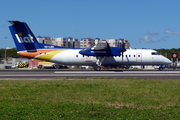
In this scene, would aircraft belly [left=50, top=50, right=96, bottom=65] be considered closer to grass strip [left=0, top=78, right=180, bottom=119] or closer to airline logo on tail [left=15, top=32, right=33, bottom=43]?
airline logo on tail [left=15, top=32, right=33, bottom=43]

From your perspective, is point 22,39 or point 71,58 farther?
point 22,39

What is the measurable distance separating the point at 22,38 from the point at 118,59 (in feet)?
64.4

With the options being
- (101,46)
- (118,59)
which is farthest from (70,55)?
(118,59)

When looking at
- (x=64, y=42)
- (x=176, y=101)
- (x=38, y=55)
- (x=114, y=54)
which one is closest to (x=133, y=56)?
(x=114, y=54)

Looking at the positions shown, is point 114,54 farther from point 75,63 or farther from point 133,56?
point 75,63

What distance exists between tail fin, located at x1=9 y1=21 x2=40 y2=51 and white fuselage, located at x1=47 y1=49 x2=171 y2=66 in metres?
5.02

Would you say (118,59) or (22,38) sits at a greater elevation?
(22,38)

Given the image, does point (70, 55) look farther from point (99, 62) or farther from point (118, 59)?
point (118, 59)

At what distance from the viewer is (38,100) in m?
13.3

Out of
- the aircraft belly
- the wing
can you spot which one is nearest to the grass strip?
the wing

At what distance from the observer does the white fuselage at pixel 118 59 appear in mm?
41031

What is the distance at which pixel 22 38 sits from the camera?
41969 mm

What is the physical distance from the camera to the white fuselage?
1615 inches

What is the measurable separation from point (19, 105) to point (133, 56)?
32.0 m
